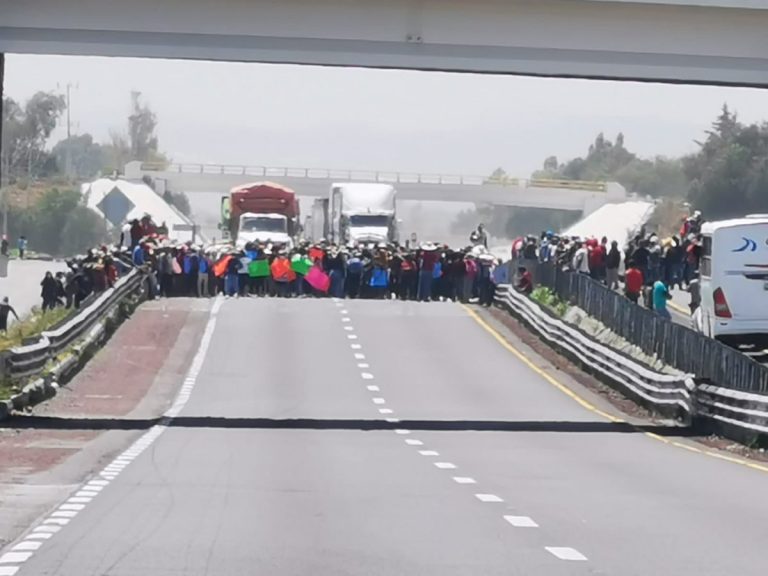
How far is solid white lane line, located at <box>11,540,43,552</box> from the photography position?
43.3ft

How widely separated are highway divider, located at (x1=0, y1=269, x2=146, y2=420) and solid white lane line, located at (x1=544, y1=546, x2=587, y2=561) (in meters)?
17.6

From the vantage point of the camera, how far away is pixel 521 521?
1554 cm

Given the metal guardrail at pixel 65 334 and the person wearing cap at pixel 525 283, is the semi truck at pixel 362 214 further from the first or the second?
the metal guardrail at pixel 65 334

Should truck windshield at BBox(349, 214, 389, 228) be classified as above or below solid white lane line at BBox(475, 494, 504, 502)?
above

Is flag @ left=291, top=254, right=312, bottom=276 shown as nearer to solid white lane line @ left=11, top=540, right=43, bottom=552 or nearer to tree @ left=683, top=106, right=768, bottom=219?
tree @ left=683, top=106, right=768, bottom=219

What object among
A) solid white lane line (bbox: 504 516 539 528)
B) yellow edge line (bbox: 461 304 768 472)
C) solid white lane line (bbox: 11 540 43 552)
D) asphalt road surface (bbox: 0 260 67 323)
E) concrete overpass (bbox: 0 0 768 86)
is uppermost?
concrete overpass (bbox: 0 0 768 86)

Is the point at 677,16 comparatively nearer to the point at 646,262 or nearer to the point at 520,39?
the point at 520,39

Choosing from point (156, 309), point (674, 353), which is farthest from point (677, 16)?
point (156, 309)

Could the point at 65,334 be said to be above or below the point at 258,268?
below

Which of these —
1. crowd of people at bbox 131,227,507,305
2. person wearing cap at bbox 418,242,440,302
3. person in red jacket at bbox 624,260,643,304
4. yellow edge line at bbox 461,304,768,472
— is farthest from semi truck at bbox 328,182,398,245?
person in red jacket at bbox 624,260,643,304

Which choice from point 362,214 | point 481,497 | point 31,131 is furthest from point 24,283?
point 31,131

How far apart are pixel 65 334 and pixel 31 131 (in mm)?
125518

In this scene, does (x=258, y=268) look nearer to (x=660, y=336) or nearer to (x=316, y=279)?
(x=316, y=279)

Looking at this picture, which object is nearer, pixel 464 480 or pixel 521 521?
pixel 521 521
